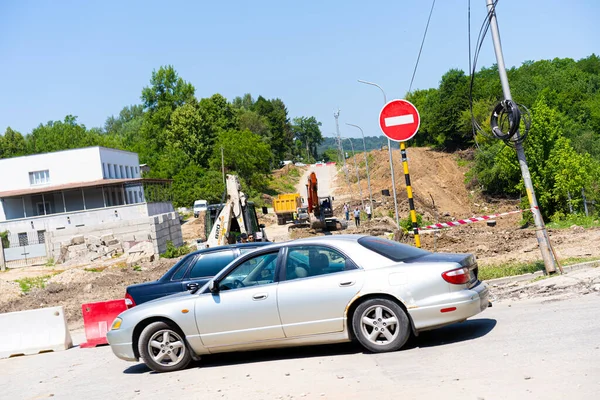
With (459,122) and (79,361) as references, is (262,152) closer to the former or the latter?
(459,122)

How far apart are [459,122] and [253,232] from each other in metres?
67.4

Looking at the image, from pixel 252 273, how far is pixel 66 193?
170 ft

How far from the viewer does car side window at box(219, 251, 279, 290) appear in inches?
344

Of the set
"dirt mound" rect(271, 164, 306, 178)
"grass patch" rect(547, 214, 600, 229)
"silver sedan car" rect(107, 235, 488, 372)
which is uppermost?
"dirt mound" rect(271, 164, 306, 178)

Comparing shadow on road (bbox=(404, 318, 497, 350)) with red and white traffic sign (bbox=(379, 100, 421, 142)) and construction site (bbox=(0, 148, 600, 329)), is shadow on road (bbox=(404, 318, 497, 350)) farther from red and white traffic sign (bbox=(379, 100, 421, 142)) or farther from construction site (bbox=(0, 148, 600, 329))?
construction site (bbox=(0, 148, 600, 329))

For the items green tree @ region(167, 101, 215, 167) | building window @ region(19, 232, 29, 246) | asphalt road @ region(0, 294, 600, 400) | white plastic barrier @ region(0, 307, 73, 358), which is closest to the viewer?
asphalt road @ region(0, 294, 600, 400)

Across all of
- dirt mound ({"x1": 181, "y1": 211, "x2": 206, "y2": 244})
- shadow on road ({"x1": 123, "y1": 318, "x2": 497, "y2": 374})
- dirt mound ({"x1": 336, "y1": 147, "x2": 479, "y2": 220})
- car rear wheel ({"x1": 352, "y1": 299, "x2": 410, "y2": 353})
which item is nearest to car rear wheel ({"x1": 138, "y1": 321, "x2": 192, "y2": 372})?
shadow on road ({"x1": 123, "y1": 318, "x2": 497, "y2": 374})

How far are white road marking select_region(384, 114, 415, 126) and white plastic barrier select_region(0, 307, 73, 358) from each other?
24.6 ft

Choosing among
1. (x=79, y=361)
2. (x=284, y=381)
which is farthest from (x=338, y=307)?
(x=79, y=361)

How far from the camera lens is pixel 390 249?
865 cm

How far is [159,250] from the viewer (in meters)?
44.1

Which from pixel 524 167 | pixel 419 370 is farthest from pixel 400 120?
pixel 419 370

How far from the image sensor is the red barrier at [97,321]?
44.6 ft

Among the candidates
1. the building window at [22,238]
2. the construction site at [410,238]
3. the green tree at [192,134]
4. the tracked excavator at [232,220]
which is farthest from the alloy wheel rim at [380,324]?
the green tree at [192,134]
